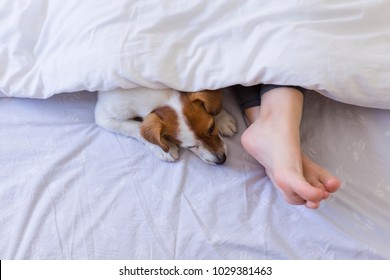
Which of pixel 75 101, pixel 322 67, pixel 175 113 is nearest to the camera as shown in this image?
pixel 322 67

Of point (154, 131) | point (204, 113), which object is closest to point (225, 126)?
point (204, 113)

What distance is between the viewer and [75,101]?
1.22m

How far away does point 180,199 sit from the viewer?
104 cm

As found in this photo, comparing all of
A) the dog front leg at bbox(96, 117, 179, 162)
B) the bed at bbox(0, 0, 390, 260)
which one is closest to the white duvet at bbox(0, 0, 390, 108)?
the bed at bbox(0, 0, 390, 260)

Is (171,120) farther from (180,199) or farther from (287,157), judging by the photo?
(287,157)

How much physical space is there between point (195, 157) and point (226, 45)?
0.32 metres

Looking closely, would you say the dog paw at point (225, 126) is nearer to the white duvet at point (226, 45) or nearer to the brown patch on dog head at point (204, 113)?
the brown patch on dog head at point (204, 113)

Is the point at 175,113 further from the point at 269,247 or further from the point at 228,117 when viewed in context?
the point at 269,247

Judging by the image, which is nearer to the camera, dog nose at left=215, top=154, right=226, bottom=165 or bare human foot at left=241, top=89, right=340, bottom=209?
bare human foot at left=241, top=89, right=340, bottom=209

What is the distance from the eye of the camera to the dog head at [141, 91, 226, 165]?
3.47 feet

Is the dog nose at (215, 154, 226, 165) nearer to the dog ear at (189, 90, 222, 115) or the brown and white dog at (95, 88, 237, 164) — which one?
the brown and white dog at (95, 88, 237, 164)

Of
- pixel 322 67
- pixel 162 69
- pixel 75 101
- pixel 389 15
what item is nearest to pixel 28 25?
pixel 75 101

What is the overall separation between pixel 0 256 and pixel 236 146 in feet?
2.24

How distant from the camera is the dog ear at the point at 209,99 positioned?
3.37 feet
